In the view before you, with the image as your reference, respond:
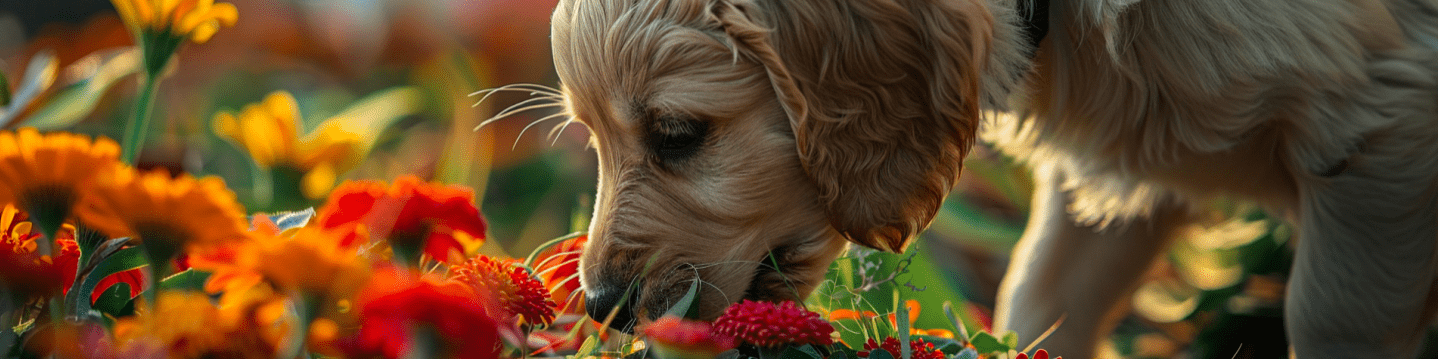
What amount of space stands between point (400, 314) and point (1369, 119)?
4.58ft

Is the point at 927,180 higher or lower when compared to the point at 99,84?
lower

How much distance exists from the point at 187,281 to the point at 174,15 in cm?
24

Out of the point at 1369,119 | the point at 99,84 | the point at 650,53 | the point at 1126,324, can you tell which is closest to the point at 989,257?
the point at 1126,324

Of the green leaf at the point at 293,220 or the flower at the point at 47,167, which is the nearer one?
the flower at the point at 47,167

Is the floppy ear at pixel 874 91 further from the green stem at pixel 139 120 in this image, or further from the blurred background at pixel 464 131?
the green stem at pixel 139 120

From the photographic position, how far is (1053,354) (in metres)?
2.01

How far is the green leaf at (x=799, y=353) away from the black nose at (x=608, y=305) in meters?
0.38

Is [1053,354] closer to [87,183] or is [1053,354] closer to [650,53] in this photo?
[650,53]

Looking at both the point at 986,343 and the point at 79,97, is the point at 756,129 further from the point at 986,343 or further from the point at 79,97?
the point at 79,97

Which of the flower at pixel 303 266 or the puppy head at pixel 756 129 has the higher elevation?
the flower at pixel 303 266

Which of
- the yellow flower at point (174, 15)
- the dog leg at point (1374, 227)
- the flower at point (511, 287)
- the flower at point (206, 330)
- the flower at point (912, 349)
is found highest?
the yellow flower at point (174, 15)

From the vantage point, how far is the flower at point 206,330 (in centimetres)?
44

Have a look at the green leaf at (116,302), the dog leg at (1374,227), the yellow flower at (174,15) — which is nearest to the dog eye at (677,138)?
the yellow flower at (174,15)

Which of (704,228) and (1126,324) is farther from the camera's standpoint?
(1126,324)
